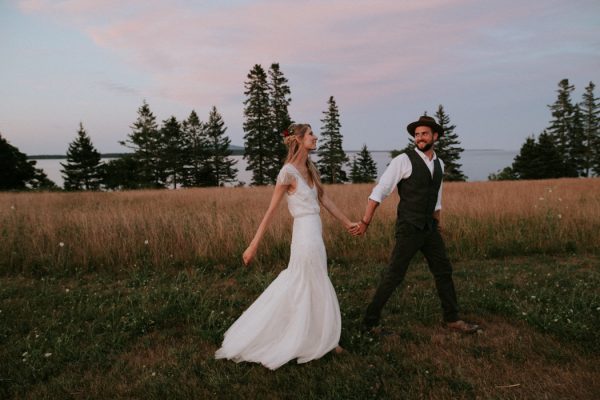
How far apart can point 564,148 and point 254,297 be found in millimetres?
62933

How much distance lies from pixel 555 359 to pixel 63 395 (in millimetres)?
4572

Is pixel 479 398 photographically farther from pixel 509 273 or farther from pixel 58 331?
pixel 58 331

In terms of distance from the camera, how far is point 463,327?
13.4 ft

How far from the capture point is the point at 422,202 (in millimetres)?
3834

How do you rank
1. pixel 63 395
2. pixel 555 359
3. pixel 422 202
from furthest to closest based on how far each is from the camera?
pixel 422 202 < pixel 555 359 < pixel 63 395

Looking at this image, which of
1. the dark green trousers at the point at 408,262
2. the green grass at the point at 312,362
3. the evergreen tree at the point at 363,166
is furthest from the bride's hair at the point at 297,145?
the evergreen tree at the point at 363,166

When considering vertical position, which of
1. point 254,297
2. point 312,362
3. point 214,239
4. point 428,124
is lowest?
point 312,362

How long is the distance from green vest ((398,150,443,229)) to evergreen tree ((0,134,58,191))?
49060mm

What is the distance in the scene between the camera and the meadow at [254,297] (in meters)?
3.16

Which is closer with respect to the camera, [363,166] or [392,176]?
[392,176]

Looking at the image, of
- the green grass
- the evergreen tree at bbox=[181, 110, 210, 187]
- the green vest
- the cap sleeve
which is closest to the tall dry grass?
the green grass

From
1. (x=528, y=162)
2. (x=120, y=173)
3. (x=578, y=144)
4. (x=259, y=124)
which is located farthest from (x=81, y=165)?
(x=578, y=144)

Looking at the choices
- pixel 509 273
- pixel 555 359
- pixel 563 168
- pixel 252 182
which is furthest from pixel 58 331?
pixel 563 168

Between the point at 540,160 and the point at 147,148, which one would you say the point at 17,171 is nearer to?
the point at 147,148
